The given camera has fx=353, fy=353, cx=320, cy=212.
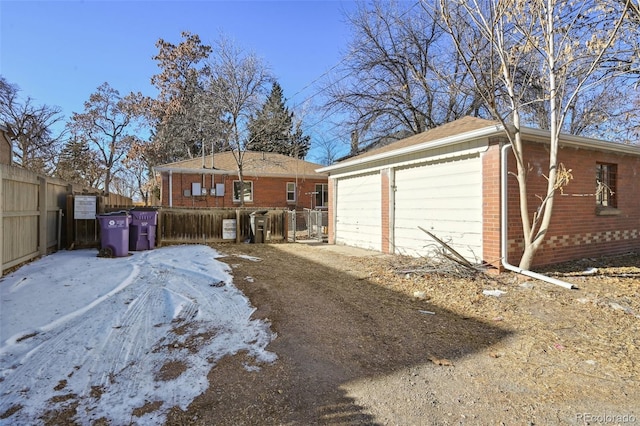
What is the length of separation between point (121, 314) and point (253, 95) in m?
17.0

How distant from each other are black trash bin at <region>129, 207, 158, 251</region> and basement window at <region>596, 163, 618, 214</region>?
1201cm

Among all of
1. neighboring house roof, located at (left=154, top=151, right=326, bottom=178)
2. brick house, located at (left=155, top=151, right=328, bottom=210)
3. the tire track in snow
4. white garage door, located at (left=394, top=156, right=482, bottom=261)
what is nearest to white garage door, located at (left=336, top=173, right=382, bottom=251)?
white garage door, located at (left=394, top=156, right=482, bottom=261)

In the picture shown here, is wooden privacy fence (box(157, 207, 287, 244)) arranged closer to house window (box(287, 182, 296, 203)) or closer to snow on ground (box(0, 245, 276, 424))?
snow on ground (box(0, 245, 276, 424))

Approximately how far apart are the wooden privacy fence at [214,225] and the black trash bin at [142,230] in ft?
2.14

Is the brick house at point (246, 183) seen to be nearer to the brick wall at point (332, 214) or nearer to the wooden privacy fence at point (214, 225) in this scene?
the wooden privacy fence at point (214, 225)

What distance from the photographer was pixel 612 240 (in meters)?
8.91

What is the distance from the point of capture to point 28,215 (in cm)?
705

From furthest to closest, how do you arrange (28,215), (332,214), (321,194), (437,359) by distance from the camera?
1. (321,194)
2. (332,214)
3. (28,215)
4. (437,359)

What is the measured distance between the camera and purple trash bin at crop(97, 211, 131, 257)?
8.65 metres

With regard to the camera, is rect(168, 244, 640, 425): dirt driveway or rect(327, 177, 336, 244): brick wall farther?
rect(327, 177, 336, 244): brick wall

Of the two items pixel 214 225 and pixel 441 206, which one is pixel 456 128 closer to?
pixel 441 206

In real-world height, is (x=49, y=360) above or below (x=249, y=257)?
below

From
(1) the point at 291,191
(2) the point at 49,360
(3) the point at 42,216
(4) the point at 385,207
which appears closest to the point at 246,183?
(1) the point at 291,191

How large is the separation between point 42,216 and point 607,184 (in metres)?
13.6
